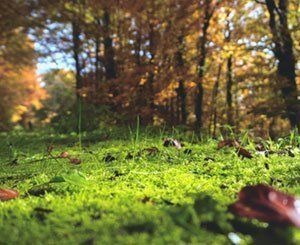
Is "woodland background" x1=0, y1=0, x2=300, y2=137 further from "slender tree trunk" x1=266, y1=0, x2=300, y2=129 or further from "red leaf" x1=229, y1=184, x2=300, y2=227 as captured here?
"red leaf" x1=229, y1=184, x2=300, y2=227

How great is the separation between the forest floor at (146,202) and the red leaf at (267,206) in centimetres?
3

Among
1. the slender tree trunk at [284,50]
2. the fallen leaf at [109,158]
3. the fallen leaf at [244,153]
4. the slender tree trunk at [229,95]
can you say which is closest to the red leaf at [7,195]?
the fallen leaf at [109,158]

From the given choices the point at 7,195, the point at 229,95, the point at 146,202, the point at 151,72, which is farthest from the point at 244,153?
the point at 229,95

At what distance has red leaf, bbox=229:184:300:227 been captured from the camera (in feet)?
2.82

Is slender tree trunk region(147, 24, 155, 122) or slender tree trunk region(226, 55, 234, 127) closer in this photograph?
slender tree trunk region(147, 24, 155, 122)

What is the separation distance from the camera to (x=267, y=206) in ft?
2.95

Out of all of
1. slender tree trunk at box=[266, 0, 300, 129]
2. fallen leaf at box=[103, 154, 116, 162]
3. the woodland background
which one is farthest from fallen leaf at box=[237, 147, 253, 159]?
slender tree trunk at box=[266, 0, 300, 129]

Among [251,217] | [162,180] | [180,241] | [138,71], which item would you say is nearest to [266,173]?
[162,180]

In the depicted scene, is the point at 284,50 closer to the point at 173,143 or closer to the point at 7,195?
the point at 173,143

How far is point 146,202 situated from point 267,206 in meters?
0.45

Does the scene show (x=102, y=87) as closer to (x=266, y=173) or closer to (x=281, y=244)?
(x=266, y=173)

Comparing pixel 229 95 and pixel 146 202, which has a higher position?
pixel 229 95

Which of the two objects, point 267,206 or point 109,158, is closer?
point 267,206

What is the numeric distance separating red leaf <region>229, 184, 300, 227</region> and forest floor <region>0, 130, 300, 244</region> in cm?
3
